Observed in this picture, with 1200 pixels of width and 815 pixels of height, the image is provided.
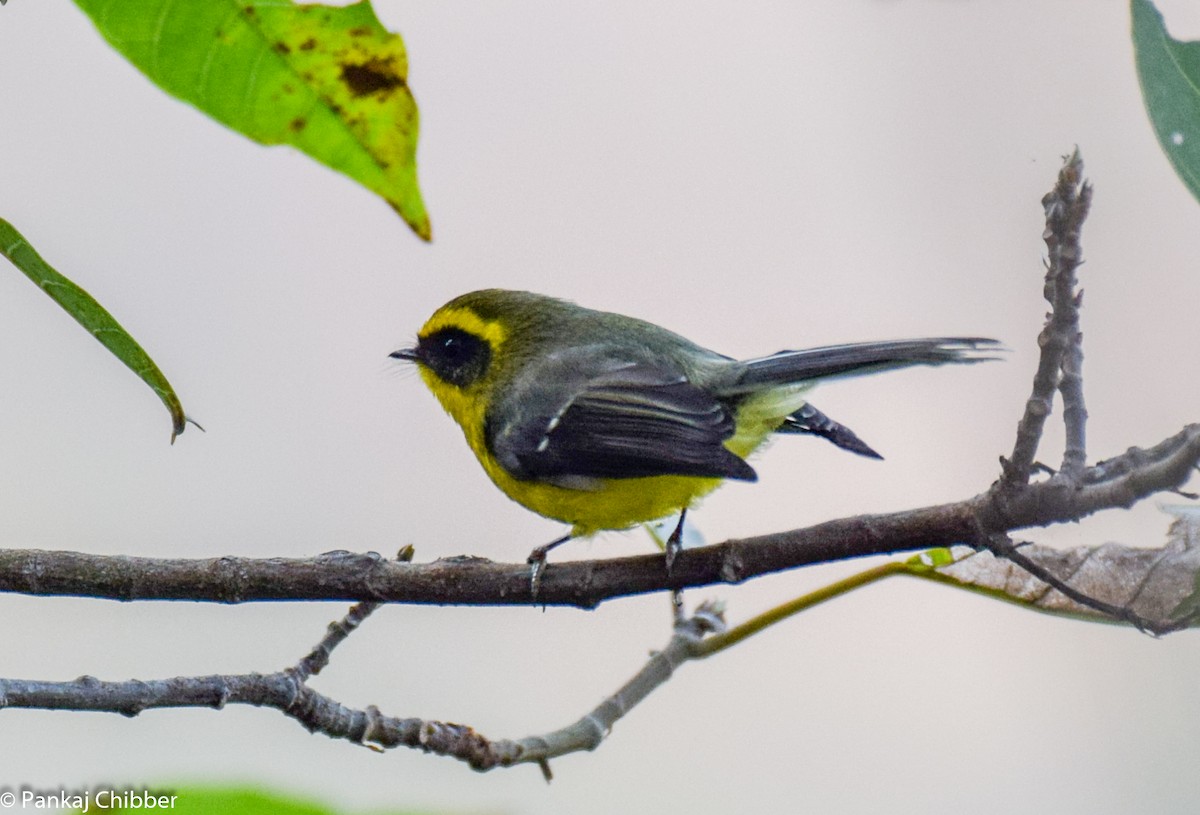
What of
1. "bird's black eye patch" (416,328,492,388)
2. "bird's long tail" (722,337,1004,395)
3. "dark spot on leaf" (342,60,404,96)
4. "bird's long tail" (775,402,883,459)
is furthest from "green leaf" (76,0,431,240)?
"bird's black eye patch" (416,328,492,388)

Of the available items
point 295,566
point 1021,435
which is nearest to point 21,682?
point 295,566

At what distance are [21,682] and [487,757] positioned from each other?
1.89 feet

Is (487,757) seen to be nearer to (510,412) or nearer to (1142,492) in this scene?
(1142,492)

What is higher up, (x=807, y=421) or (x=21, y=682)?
(x=807, y=421)

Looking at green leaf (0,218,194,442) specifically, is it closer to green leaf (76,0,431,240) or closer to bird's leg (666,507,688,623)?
green leaf (76,0,431,240)

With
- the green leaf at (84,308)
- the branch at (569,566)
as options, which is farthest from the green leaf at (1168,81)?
the green leaf at (84,308)

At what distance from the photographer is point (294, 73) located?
47.3 inches

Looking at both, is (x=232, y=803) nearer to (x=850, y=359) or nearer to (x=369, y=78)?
(x=369, y=78)

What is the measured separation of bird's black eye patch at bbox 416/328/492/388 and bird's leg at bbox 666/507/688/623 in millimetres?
915

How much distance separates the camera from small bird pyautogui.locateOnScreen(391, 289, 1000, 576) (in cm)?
223

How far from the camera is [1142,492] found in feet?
3.51

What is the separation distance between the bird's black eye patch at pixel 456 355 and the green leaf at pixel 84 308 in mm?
1819

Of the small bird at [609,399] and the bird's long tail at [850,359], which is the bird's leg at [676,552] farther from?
the bird's long tail at [850,359]

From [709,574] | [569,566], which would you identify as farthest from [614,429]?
[709,574]
